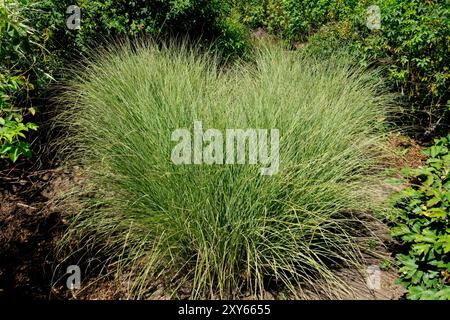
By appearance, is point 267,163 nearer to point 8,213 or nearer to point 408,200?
point 408,200

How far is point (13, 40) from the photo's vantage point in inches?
92.4

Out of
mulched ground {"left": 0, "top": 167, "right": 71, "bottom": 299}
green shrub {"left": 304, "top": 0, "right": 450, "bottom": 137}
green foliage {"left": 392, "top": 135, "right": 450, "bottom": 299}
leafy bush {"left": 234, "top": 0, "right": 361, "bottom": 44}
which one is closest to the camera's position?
green foliage {"left": 392, "top": 135, "right": 450, "bottom": 299}

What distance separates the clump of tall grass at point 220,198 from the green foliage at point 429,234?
0.29m

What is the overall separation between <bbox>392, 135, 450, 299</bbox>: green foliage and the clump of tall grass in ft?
0.94

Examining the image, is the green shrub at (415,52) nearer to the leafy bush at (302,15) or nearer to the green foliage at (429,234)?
the leafy bush at (302,15)

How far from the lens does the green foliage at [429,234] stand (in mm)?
2016

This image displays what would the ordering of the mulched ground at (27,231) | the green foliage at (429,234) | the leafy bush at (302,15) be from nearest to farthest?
the green foliage at (429,234), the mulched ground at (27,231), the leafy bush at (302,15)

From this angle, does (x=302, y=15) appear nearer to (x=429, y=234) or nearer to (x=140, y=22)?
(x=140, y=22)

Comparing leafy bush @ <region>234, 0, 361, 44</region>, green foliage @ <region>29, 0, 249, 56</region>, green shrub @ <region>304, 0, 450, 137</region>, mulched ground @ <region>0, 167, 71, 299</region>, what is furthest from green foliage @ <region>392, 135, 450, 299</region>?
leafy bush @ <region>234, 0, 361, 44</region>

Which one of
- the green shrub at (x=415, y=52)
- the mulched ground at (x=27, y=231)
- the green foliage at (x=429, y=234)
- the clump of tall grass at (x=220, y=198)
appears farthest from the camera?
the green shrub at (x=415, y=52)

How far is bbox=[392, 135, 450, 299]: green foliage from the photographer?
2016 millimetres

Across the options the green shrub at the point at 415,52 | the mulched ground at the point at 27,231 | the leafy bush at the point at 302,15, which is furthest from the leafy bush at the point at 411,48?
the mulched ground at the point at 27,231

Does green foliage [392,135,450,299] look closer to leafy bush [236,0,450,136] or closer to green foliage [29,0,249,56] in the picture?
leafy bush [236,0,450,136]

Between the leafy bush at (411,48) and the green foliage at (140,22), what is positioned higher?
the green foliage at (140,22)
